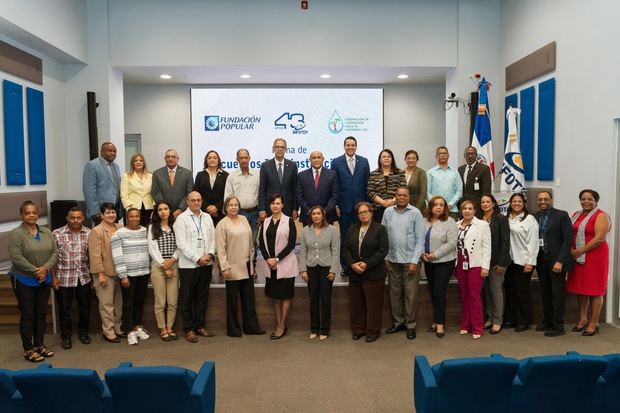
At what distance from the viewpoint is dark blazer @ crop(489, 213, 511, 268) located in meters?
5.44

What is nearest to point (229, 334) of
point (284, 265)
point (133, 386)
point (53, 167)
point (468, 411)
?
point (284, 265)

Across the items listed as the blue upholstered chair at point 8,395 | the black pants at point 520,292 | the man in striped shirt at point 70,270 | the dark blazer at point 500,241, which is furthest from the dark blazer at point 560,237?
the blue upholstered chair at point 8,395

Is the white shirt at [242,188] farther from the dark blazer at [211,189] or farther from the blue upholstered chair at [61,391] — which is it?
the blue upholstered chair at [61,391]

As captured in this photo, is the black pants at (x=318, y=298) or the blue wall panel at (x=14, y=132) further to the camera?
the blue wall panel at (x=14, y=132)

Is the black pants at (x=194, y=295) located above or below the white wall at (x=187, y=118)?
below

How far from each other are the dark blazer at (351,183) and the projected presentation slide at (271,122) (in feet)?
11.8

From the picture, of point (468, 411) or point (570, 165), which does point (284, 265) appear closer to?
point (468, 411)

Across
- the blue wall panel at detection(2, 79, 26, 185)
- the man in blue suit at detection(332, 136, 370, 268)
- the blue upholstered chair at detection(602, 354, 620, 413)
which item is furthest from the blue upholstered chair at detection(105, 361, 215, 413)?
the blue wall panel at detection(2, 79, 26, 185)

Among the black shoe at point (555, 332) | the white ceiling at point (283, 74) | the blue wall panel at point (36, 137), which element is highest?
the white ceiling at point (283, 74)

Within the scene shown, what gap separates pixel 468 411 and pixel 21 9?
657cm

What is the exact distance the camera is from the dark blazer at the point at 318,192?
5.75 meters

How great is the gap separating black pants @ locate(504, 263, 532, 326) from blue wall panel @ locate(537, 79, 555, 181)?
72.3 inches

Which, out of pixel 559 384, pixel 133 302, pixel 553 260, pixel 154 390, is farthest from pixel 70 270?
pixel 553 260

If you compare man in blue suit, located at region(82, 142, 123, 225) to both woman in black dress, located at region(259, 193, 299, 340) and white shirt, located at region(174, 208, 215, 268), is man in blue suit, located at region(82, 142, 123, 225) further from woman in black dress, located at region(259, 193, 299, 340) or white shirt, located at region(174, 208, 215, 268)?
woman in black dress, located at region(259, 193, 299, 340)
